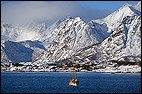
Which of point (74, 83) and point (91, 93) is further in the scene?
point (74, 83)

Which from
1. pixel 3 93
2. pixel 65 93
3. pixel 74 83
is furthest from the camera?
pixel 74 83

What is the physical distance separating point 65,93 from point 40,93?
26.4 ft

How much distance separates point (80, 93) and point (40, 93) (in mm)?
12186

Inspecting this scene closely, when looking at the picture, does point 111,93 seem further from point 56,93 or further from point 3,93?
point 3,93

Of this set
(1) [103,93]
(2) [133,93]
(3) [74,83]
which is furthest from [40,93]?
(3) [74,83]

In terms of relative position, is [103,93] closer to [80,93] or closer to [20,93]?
[80,93]

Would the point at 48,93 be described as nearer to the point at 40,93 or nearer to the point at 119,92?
the point at 40,93

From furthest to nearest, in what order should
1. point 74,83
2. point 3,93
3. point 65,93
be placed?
point 74,83 → point 65,93 → point 3,93

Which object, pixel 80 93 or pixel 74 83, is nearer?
pixel 80 93

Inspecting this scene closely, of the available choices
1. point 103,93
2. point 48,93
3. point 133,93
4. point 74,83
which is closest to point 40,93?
point 48,93

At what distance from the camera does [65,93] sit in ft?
397

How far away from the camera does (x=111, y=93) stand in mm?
117188

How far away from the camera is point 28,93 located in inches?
4552

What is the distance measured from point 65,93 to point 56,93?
3.84 meters
